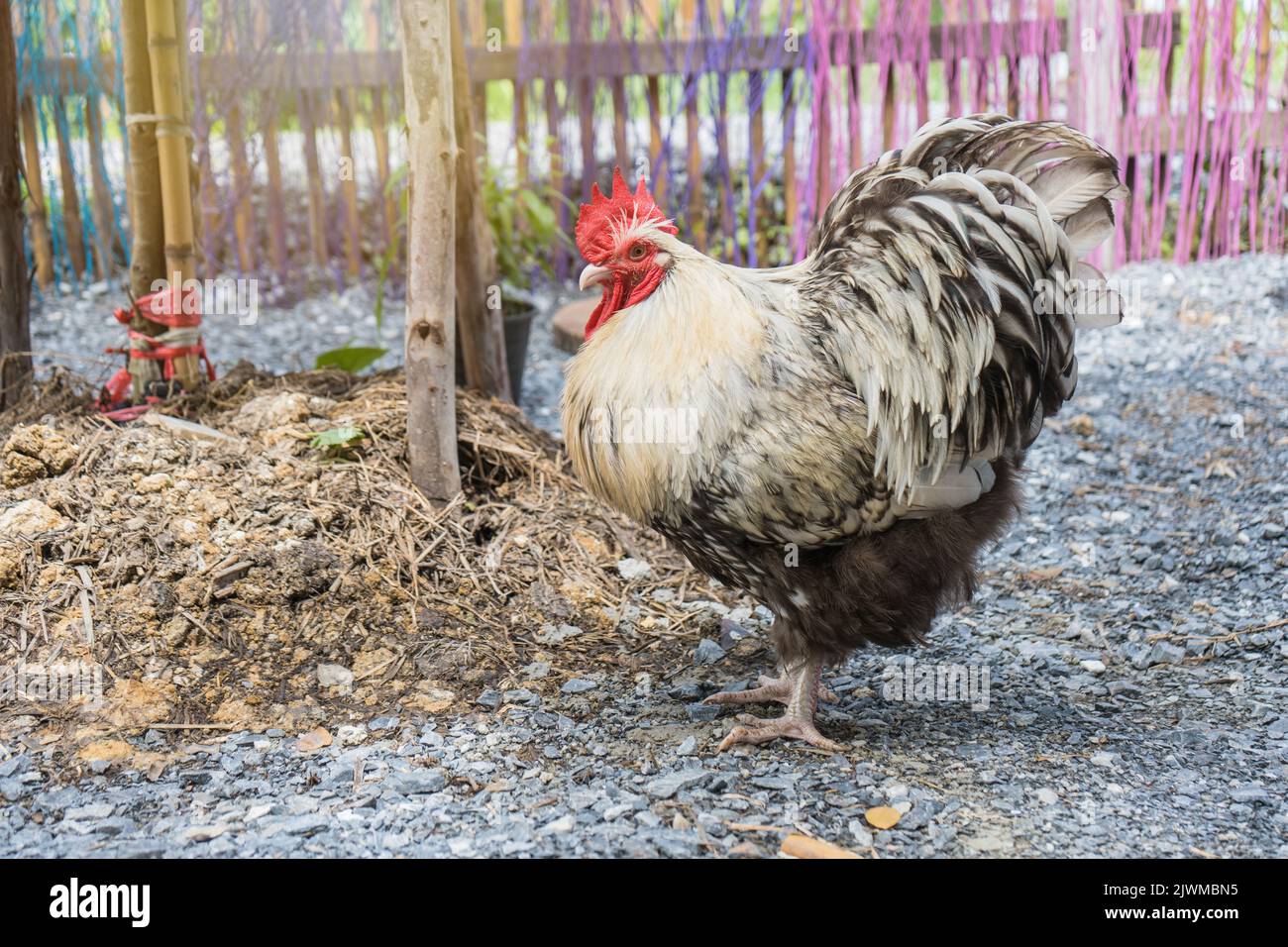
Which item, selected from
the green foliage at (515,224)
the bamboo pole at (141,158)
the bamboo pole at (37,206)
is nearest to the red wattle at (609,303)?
the bamboo pole at (141,158)

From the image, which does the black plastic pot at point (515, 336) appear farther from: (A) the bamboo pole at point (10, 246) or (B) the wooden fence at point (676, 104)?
(A) the bamboo pole at point (10, 246)

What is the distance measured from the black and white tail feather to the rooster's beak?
64 cm

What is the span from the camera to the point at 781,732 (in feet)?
11.6

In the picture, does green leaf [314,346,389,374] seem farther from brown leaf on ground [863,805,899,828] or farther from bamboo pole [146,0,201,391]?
brown leaf on ground [863,805,899,828]

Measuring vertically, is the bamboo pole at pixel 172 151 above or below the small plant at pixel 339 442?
above

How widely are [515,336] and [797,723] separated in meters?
3.41

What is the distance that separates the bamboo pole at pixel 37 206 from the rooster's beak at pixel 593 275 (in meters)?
6.02

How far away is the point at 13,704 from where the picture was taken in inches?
137

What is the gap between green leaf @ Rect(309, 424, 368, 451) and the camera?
4.49 metres

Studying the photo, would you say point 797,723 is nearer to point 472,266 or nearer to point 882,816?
point 882,816

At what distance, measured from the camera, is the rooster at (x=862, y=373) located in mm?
3250

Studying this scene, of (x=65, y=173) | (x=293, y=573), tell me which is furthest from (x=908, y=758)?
(x=65, y=173)
